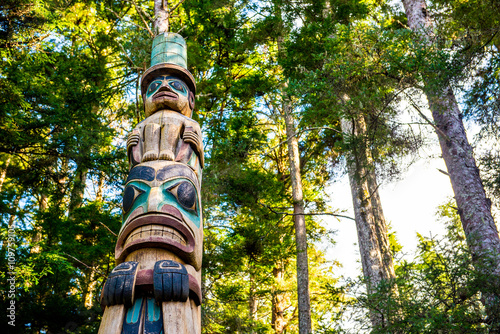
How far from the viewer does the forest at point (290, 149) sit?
6137 millimetres

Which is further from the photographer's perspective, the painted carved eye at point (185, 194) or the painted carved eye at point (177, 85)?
the painted carved eye at point (177, 85)

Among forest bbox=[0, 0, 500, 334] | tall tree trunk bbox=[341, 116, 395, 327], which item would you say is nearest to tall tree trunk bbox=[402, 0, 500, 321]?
forest bbox=[0, 0, 500, 334]

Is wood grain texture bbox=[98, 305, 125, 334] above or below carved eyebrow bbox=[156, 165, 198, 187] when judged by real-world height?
below

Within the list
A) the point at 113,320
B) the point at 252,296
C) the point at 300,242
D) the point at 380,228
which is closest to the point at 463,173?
the point at 380,228

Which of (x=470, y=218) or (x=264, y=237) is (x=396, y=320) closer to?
(x=470, y=218)

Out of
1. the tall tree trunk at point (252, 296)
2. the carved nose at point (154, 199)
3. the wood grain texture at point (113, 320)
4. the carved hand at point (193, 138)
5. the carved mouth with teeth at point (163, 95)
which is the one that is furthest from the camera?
the tall tree trunk at point (252, 296)

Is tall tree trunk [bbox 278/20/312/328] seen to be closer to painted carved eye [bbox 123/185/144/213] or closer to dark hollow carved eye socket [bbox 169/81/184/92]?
dark hollow carved eye socket [bbox 169/81/184/92]

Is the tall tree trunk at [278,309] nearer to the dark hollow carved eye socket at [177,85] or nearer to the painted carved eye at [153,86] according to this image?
the dark hollow carved eye socket at [177,85]

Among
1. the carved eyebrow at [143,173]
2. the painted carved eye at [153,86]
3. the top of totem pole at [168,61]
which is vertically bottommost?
the carved eyebrow at [143,173]

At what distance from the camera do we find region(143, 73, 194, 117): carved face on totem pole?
579 centimetres

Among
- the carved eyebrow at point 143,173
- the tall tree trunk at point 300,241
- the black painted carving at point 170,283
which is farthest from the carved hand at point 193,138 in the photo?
the tall tree trunk at point 300,241

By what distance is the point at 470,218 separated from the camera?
6270mm

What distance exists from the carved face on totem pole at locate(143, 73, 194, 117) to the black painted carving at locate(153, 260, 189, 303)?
2.73 meters

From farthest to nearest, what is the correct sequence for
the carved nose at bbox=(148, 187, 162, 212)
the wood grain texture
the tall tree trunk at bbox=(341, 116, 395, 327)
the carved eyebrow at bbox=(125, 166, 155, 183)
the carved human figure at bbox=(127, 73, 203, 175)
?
the tall tree trunk at bbox=(341, 116, 395, 327) < the carved human figure at bbox=(127, 73, 203, 175) < the carved eyebrow at bbox=(125, 166, 155, 183) < the carved nose at bbox=(148, 187, 162, 212) < the wood grain texture
